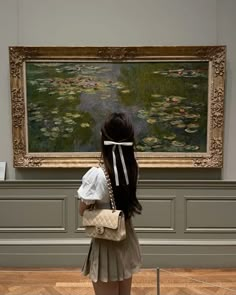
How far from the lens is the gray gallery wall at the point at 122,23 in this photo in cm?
502

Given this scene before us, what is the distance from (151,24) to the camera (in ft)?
16.5

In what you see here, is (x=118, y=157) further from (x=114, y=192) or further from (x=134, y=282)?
(x=134, y=282)

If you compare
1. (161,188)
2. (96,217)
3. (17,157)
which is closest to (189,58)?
(161,188)

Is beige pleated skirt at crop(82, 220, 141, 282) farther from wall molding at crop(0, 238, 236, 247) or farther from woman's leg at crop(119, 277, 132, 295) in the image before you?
wall molding at crop(0, 238, 236, 247)

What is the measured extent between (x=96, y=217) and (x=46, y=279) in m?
2.61

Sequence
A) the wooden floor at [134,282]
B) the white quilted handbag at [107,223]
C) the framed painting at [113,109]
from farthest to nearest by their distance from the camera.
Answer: the framed painting at [113,109] → the wooden floor at [134,282] → the white quilted handbag at [107,223]

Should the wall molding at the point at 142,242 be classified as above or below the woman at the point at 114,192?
below

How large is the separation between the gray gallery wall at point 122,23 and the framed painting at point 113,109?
0.92 feet

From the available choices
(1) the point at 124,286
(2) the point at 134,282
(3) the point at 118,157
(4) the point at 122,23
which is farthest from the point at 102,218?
(4) the point at 122,23

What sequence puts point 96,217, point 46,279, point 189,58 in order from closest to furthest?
point 96,217, point 46,279, point 189,58

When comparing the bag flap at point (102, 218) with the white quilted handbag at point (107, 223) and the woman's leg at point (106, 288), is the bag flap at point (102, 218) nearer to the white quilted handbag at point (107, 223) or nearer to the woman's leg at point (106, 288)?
the white quilted handbag at point (107, 223)

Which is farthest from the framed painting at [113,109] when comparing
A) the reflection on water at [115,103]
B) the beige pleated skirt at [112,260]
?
the beige pleated skirt at [112,260]

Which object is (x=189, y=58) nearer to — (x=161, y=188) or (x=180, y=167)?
(x=180, y=167)

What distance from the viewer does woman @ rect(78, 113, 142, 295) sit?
7.78 feet
